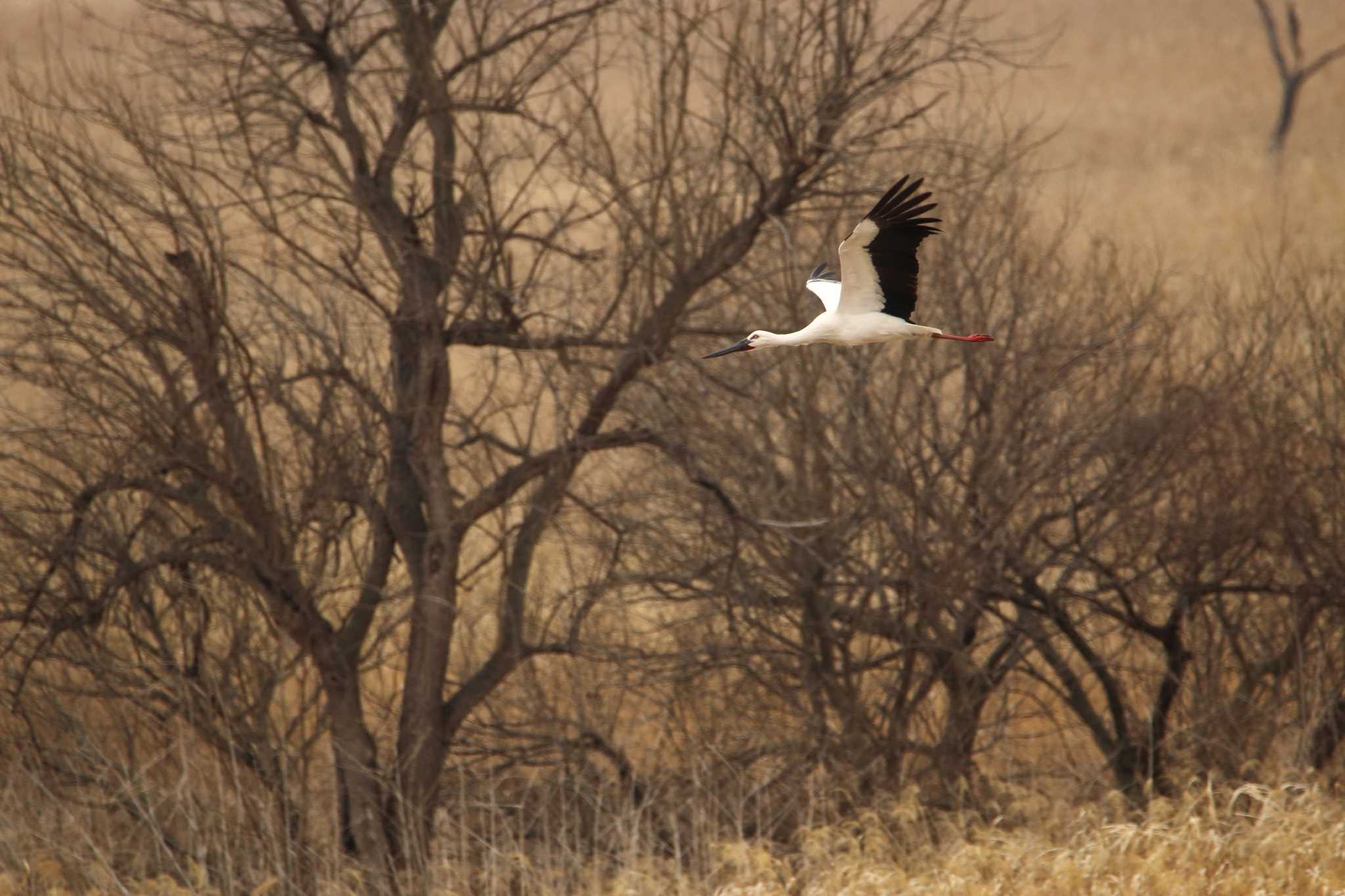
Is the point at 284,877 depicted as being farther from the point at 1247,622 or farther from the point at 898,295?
the point at 1247,622

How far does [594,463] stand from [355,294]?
2.19 meters

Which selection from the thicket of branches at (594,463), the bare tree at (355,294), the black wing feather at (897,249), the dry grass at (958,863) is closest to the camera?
the black wing feather at (897,249)

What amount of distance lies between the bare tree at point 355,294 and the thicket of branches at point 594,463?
1.6 inches

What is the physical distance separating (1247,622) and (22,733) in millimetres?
7548

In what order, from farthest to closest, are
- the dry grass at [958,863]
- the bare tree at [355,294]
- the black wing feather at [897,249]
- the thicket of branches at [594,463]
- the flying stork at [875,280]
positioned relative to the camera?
1. the thicket of branches at [594,463]
2. the bare tree at [355,294]
3. the dry grass at [958,863]
4. the black wing feather at [897,249]
5. the flying stork at [875,280]

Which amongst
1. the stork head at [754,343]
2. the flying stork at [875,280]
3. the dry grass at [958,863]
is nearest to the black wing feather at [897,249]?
the flying stork at [875,280]

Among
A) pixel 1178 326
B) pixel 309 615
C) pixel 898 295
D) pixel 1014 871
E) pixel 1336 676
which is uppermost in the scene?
pixel 1178 326

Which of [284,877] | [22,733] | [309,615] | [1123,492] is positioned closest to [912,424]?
[1123,492]

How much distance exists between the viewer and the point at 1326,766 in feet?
27.6

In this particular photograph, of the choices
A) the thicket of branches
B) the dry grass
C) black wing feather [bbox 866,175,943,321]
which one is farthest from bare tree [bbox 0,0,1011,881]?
black wing feather [bbox 866,175,943,321]

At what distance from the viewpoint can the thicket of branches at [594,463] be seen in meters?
6.81

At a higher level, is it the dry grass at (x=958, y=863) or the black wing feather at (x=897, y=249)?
the black wing feather at (x=897, y=249)

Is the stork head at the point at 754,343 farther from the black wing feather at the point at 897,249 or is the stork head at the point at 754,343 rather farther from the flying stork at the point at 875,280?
the black wing feather at the point at 897,249

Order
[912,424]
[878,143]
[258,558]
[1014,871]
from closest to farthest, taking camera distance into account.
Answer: [1014,871] < [258,558] < [878,143] < [912,424]
